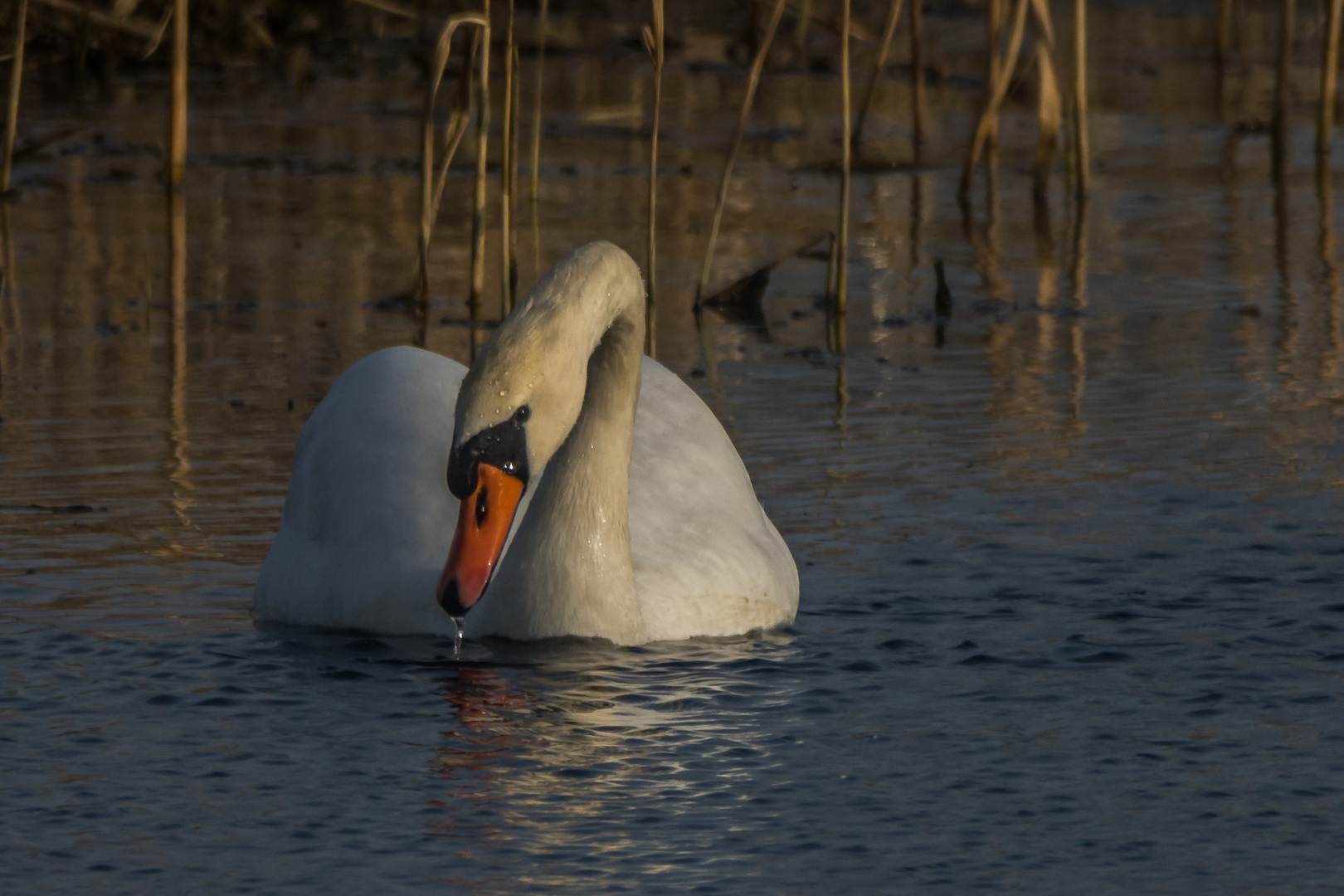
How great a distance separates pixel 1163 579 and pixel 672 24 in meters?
22.3

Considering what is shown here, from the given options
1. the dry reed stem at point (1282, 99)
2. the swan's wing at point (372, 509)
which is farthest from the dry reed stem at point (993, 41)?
the swan's wing at point (372, 509)

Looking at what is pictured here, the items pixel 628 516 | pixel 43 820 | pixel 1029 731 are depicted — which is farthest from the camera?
pixel 628 516

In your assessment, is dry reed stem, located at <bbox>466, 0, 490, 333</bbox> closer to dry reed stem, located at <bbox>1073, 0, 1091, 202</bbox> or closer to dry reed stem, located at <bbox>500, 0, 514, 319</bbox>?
dry reed stem, located at <bbox>500, 0, 514, 319</bbox>

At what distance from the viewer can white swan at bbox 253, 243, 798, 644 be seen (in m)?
6.61

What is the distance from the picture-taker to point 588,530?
23.7 feet

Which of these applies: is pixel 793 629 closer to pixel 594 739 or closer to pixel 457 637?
pixel 457 637

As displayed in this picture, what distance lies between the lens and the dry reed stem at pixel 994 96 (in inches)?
617

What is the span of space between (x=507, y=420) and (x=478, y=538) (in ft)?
1.08

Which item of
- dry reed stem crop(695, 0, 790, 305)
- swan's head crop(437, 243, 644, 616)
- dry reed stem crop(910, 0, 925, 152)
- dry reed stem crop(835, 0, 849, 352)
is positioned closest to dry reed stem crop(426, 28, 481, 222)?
dry reed stem crop(695, 0, 790, 305)

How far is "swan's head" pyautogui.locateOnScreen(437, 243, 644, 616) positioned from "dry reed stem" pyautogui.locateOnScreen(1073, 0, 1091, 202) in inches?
392

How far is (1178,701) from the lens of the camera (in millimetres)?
6691

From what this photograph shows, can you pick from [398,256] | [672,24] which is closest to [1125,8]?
[672,24]

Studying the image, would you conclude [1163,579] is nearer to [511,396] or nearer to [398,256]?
[511,396]

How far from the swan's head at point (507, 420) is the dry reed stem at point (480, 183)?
186 inches
